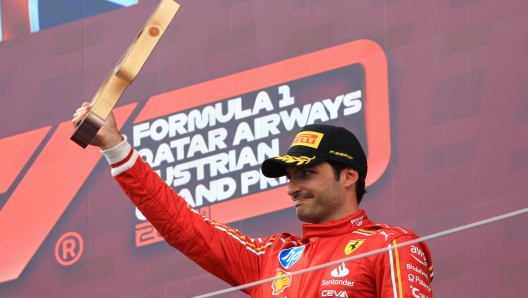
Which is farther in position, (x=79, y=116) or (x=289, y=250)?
(x=289, y=250)

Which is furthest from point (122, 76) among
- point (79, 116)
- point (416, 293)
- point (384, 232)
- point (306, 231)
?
point (416, 293)

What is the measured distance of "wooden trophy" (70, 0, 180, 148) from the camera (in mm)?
2016

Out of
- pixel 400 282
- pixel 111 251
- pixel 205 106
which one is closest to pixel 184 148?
pixel 205 106

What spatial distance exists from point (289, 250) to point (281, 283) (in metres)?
0.11

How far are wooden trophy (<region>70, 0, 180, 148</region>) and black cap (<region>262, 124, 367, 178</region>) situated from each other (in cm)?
35

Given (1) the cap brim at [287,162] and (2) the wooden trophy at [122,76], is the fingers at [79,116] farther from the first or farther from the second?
(1) the cap brim at [287,162]

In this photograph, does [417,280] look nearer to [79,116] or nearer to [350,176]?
[350,176]

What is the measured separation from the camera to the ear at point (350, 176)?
225cm

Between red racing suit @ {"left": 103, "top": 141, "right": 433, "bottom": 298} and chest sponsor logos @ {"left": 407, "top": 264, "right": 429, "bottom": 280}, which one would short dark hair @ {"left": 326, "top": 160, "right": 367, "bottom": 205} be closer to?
red racing suit @ {"left": 103, "top": 141, "right": 433, "bottom": 298}

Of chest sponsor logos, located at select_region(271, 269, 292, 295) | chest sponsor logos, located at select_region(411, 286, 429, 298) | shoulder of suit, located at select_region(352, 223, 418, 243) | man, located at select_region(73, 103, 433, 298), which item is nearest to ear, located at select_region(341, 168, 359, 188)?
man, located at select_region(73, 103, 433, 298)

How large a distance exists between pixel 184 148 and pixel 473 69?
92 cm

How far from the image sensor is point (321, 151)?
2.23 m

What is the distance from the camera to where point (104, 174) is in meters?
3.46

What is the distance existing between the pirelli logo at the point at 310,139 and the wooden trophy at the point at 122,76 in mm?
384
